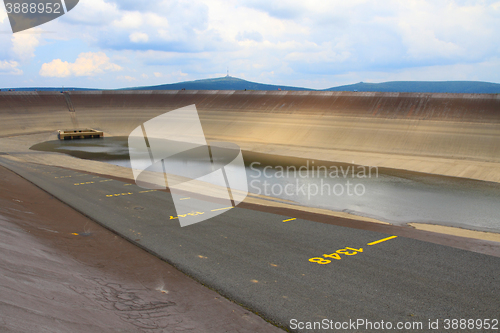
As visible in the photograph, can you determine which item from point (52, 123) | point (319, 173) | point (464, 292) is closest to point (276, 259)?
point (464, 292)

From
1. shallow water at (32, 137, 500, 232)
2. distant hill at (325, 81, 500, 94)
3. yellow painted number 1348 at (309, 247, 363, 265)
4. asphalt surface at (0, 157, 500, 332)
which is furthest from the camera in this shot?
distant hill at (325, 81, 500, 94)

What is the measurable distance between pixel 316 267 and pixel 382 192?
43.4 ft

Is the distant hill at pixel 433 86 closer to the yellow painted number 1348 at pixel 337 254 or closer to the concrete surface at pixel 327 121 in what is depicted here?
the concrete surface at pixel 327 121

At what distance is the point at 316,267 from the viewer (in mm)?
7730

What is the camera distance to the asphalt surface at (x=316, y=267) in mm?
6062

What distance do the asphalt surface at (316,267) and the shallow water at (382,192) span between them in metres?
5.62

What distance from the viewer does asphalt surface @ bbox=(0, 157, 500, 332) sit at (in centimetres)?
606

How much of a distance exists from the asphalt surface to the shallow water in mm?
5617

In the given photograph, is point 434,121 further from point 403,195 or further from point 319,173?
point 403,195

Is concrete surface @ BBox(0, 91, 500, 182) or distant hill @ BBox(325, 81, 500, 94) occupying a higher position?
concrete surface @ BBox(0, 91, 500, 182)

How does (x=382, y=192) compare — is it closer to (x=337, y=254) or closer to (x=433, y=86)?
(x=337, y=254)

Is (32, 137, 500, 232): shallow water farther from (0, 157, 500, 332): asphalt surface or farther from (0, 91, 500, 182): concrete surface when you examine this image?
(0, 157, 500, 332): asphalt surface

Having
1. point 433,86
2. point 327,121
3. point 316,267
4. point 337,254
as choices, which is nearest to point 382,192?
point 337,254

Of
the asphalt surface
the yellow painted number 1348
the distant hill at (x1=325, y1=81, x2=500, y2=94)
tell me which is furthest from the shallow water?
the distant hill at (x1=325, y1=81, x2=500, y2=94)
